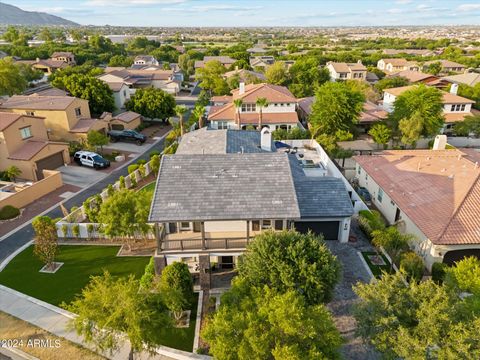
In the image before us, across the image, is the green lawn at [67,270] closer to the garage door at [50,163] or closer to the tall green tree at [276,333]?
the tall green tree at [276,333]

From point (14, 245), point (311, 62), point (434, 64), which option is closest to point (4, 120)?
point (14, 245)

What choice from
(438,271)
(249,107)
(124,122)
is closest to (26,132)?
(124,122)

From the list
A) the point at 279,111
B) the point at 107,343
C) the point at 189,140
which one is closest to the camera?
the point at 107,343

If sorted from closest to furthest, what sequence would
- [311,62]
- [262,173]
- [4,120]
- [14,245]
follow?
[262,173] < [14,245] < [4,120] < [311,62]

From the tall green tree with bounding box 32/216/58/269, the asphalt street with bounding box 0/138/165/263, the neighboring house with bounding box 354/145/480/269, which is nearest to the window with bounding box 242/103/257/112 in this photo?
the asphalt street with bounding box 0/138/165/263

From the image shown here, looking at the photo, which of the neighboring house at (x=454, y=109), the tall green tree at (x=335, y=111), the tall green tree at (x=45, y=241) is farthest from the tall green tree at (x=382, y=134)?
the tall green tree at (x=45, y=241)

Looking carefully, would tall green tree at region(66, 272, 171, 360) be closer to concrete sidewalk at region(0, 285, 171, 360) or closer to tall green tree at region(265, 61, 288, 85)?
concrete sidewalk at region(0, 285, 171, 360)

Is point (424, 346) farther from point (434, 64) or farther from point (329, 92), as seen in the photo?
point (434, 64)
